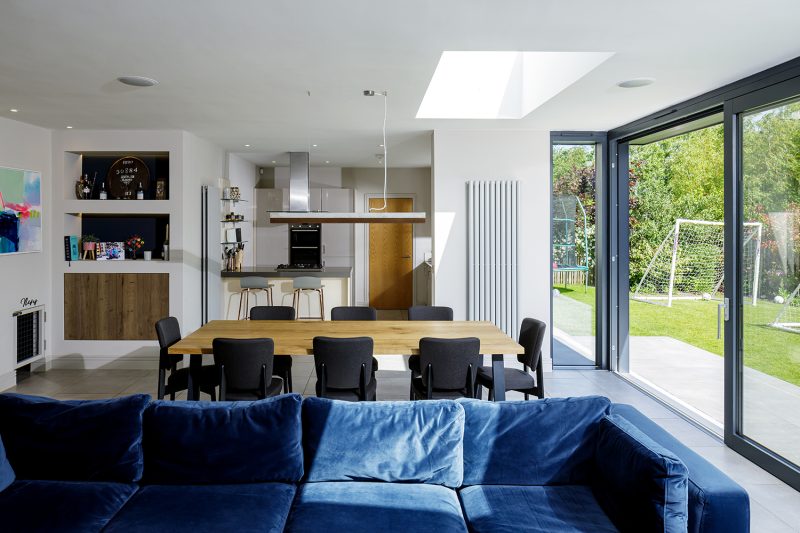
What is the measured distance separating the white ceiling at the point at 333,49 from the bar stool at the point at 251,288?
2526 millimetres

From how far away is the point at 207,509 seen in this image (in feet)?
7.67

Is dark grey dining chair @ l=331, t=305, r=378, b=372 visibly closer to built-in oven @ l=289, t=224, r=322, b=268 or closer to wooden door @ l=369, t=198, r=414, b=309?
built-in oven @ l=289, t=224, r=322, b=268

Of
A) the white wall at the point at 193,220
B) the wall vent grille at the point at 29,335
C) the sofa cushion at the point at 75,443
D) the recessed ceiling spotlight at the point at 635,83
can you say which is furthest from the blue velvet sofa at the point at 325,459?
the white wall at the point at 193,220

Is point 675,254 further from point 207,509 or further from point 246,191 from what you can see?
point 246,191

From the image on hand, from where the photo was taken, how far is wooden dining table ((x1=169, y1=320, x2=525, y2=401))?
408 centimetres

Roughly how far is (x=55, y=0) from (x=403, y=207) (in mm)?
8403

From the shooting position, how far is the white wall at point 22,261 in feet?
19.0

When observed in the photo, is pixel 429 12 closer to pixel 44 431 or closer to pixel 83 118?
pixel 44 431

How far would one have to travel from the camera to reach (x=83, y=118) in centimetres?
582

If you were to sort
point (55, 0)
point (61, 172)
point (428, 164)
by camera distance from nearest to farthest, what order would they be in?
point (55, 0) → point (61, 172) → point (428, 164)

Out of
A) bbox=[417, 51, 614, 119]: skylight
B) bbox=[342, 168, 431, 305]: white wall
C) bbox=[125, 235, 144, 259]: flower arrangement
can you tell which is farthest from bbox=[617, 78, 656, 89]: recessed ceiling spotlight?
bbox=[342, 168, 431, 305]: white wall

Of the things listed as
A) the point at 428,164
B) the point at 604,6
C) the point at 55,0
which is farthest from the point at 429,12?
the point at 428,164

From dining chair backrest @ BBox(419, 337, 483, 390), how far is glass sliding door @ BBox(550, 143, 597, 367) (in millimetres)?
Answer: 3082

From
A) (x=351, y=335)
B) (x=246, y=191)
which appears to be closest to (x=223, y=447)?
(x=351, y=335)
